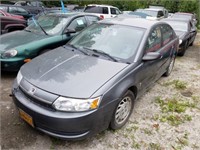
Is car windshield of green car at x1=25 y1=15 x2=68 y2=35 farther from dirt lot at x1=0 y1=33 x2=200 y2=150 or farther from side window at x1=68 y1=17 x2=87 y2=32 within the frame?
dirt lot at x1=0 y1=33 x2=200 y2=150

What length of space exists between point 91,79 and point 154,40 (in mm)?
1703

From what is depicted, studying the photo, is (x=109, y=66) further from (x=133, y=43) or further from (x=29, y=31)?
(x=29, y=31)

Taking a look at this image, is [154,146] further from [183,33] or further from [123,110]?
[183,33]

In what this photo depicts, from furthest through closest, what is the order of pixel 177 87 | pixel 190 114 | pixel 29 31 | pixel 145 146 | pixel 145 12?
pixel 145 12 < pixel 29 31 < pixel 177 87 < pixel 190 114 < pixel 145 146

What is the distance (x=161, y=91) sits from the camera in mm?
4504

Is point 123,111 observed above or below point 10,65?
below

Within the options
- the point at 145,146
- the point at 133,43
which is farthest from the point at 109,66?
the point at 145,146

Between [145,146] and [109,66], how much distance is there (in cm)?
124

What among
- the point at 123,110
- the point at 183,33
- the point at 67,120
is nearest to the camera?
the point at 67,120

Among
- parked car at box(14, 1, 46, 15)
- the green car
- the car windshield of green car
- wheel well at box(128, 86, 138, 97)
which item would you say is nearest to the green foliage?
parked car at box(14, 1, 46, 15)

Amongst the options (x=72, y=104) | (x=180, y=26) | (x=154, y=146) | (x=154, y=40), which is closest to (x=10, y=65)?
(x=72, y=104)

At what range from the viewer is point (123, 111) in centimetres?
308

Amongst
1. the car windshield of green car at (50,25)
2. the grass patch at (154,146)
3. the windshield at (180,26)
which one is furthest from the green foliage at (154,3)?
the grass patch at (154,146)

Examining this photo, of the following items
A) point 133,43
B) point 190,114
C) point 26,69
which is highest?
point 133,43
